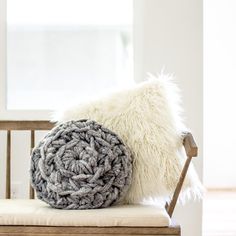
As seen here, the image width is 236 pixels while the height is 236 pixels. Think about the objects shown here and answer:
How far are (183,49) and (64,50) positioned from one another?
708 mm

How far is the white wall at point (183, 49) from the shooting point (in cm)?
291

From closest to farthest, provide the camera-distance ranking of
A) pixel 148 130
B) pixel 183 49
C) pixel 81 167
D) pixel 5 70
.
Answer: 1. pixel 81 167
2. pixel 148 130
3. pixel 183 49
4. pixel 5 70

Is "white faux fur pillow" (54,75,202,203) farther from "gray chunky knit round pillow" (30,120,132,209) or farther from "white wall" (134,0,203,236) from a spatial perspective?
"white wall" (134,0,203,236)

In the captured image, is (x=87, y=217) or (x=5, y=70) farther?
(x=5, y=70)

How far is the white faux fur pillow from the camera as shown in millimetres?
2148

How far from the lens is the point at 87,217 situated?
74.0 inches

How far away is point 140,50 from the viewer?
2955mm

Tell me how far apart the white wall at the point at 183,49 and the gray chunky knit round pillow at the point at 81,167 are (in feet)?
2.97

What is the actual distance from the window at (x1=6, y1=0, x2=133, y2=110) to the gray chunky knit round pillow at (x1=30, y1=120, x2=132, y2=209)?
103 centimetres
